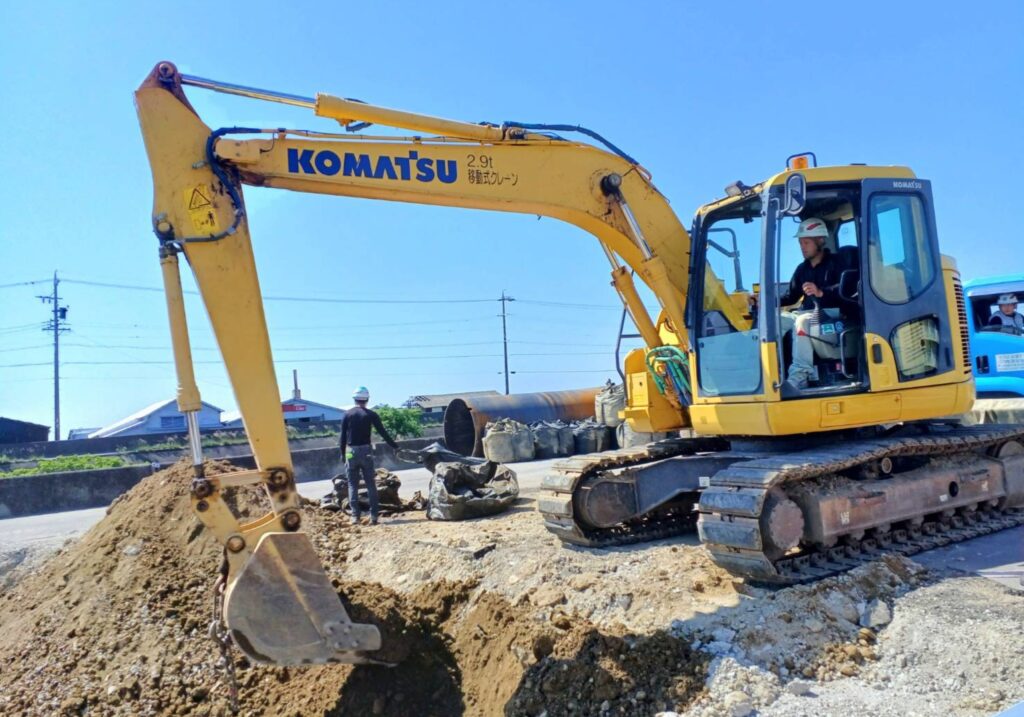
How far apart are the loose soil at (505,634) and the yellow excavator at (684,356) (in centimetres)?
49

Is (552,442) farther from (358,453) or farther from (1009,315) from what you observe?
(1009,315)

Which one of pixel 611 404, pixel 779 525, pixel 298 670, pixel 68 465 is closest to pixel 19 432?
pixel 68 465

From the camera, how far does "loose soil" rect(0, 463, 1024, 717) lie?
439cm

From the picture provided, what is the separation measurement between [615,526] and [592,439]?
10468mm

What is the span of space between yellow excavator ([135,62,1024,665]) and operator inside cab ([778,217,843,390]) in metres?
0.03

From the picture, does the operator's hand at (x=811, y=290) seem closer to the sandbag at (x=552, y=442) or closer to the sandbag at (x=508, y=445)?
the sandbag at (x=508, y=445)

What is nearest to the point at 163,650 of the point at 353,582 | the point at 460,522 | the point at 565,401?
the point at 353,582

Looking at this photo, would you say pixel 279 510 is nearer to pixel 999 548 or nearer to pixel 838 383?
pixel 838 383

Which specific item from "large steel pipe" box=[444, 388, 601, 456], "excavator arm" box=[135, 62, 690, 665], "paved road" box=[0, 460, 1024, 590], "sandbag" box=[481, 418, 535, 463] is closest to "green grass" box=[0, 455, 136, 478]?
"paved road" box=[0, 460, 1024, 590]

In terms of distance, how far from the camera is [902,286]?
6.20 metres

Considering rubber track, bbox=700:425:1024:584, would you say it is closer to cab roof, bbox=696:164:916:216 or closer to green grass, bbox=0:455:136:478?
cab roof, bbox=696:164:916:216

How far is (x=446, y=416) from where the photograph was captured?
58.3 feet

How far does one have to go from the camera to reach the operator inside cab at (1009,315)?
1064cm

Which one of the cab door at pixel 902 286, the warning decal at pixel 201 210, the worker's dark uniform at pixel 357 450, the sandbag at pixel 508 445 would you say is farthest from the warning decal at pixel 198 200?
the sandbag at pixel 508 445
